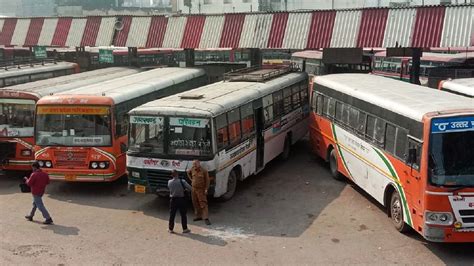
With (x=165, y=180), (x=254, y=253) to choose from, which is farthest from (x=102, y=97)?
(x=254, y=253)

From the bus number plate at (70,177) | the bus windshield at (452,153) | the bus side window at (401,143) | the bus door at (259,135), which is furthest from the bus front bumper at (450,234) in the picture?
the bus number plate at (70,177)

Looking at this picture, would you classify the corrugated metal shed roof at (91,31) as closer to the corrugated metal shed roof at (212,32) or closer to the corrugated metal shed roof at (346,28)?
the corrugated metal shed roof at (212,32)

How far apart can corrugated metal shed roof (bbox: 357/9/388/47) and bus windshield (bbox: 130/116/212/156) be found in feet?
33.4

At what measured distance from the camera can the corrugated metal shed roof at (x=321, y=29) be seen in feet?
66.4

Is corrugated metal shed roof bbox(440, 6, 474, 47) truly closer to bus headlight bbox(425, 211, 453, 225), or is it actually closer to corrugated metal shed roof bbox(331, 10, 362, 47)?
corrugated metal shed roof bbox(331, 10, 362, 47)

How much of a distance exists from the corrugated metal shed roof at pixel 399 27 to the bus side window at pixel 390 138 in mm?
8730

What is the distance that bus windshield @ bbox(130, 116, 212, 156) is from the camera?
456 inches

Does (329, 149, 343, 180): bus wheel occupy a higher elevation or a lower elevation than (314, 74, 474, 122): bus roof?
lower

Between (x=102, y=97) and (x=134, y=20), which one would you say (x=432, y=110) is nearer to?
(x=102, y=97)

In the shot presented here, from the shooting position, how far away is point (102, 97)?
13.4 meters

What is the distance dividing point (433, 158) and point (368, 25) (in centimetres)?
1168

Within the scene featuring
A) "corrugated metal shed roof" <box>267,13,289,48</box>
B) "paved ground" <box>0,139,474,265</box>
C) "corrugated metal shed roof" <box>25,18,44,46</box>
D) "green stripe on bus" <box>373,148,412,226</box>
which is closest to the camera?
"paved ground" <box>0,139,474,265</box>

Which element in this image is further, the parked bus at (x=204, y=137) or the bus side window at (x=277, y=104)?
the bus side window at (x=277, y=104)

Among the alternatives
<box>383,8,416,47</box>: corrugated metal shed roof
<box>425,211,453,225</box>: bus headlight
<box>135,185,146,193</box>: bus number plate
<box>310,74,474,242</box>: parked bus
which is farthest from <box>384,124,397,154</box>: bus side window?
Result: <box>383,8,416,47</box>: corrugated metal shed roof
